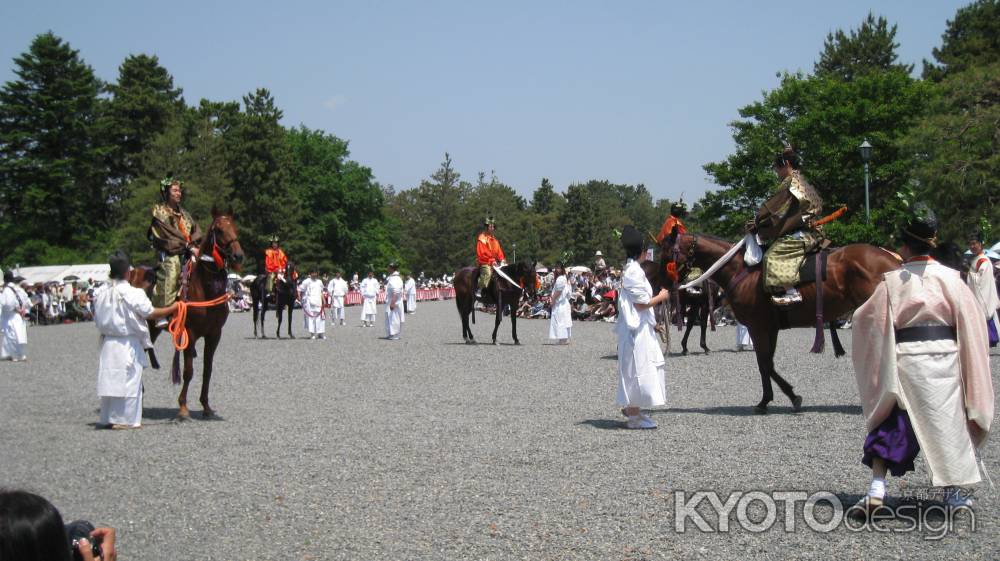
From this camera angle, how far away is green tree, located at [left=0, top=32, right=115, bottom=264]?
2478 inches

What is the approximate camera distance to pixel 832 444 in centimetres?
811

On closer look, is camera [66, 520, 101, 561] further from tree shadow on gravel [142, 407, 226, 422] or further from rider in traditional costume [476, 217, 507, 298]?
rider in traditional costume [476, 217, 507, 298]

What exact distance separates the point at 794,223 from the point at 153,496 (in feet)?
24.2

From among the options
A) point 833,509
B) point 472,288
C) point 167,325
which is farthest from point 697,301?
point 833,509

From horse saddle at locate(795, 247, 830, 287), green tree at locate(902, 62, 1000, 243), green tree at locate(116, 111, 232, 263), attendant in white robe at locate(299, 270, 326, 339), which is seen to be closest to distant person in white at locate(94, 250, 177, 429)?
horse saddle at locate(795, 247, 830, 287)

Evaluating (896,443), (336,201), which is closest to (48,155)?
(336,201)

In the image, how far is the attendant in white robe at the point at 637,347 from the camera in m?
9.25

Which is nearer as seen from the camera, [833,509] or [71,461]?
[833,509]

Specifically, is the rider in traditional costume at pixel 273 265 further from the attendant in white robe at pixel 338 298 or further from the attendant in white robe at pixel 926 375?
the attendant in white robe at pixel 926 375

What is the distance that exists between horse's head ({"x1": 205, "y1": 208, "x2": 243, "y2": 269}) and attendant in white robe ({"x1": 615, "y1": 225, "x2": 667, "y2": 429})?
183 inches

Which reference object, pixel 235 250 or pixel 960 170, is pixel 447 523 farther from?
pixel 960 170

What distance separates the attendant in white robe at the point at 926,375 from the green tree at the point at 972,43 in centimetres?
4379

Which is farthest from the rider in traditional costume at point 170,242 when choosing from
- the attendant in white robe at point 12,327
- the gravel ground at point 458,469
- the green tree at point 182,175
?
the green tree at point 182,175

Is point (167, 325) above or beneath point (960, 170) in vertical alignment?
beneath
